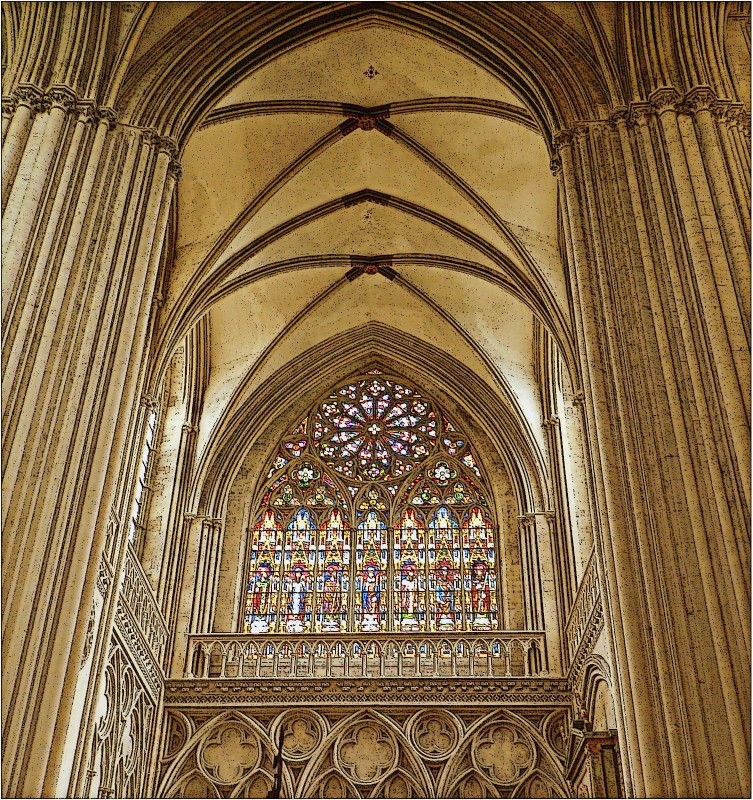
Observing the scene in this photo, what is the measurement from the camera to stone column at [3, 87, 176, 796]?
831cm

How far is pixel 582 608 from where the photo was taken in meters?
15.2

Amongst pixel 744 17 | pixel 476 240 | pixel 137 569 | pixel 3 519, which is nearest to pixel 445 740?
pixel 137 569

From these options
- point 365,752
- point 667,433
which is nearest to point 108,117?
point 667,433

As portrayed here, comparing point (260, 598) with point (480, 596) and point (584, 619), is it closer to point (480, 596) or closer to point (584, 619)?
point (480, 596)

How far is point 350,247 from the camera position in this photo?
1822cm

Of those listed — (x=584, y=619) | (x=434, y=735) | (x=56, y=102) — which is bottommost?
(x=434, y=735)

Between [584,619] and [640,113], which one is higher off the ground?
[640,113]

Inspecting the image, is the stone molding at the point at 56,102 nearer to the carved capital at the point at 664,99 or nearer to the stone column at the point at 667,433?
the stone column at the point at 667,433

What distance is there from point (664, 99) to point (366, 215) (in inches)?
289

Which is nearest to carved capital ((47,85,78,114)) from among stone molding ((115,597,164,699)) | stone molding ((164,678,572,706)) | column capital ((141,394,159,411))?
column capital ((141,394,159,411))

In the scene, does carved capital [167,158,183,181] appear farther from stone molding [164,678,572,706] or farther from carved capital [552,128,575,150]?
stone molding [164,678,572,706]

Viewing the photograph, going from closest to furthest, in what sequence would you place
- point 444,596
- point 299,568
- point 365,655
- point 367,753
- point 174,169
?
point 174,169 < point 367,753 < point 365,655 < point 444,596 < point 299,568

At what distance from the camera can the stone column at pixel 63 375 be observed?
327 inches

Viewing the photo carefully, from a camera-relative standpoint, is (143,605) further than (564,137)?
Yes
